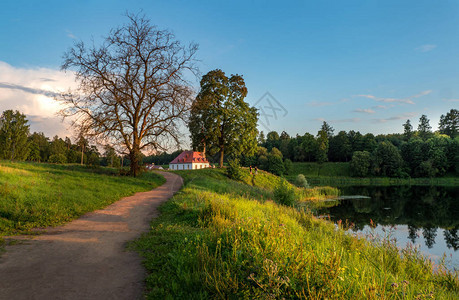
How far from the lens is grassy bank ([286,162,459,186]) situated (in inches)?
2392

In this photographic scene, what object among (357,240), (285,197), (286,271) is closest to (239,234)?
(286,271)

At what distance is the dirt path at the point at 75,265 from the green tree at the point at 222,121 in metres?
25.7

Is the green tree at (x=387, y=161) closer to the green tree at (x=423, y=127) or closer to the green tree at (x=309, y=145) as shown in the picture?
the green tree at (x=309, y=145)

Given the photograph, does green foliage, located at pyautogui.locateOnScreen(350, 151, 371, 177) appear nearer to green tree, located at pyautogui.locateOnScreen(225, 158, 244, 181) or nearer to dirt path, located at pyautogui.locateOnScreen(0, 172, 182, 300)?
green tree, located at pyautogui.locateOnScreen(225, 158, 244, 181)

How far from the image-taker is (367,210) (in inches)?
840

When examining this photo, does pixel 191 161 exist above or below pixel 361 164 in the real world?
above

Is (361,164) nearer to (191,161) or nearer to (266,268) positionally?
(191,161)

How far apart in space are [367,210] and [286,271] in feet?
70.2

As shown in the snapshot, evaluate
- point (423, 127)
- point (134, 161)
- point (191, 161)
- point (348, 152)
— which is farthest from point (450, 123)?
point (134, 161)

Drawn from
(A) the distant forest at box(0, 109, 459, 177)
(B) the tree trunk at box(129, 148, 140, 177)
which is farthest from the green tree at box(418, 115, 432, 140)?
(B) the tree trunk at box(129, 148, 140, 177)

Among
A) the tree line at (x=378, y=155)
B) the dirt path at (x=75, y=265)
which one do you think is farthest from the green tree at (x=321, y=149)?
the dirt path at (x=75, y=265)

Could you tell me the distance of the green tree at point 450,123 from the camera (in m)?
98.3

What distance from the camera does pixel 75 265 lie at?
16.2 feet

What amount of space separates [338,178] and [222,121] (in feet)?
160
